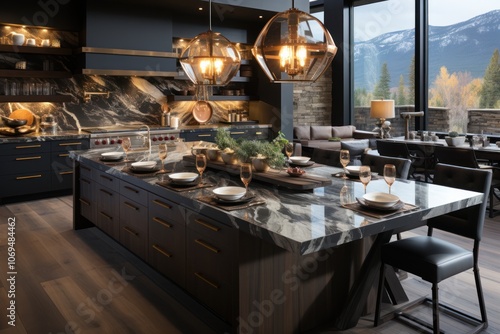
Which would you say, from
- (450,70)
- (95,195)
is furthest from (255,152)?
(450,70)

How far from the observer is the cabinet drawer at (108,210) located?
4.05 m

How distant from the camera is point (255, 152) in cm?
340

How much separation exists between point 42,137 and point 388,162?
455cm

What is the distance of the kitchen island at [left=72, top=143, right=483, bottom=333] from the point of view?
2.30 m

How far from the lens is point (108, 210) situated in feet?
13.9

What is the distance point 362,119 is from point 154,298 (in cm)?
786

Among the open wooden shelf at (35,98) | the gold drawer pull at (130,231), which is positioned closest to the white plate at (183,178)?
the gold drawer pull at (130,231)

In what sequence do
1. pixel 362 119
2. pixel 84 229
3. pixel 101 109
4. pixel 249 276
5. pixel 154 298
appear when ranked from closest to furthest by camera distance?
pixel 249 276
pixel 154 298
pixel 84 229
pixel 101 109
pixel 362 119

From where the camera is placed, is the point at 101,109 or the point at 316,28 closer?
the point at 316,28

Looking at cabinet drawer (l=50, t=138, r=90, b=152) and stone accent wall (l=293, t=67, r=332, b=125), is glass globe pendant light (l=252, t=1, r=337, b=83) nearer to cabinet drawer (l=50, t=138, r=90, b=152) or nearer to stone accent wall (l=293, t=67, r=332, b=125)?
cabinet drawer (l=50, t=138, r=90, b=152)

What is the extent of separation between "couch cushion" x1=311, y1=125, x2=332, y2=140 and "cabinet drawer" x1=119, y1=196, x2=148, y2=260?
6270 mm

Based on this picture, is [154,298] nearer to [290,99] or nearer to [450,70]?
[290,99]

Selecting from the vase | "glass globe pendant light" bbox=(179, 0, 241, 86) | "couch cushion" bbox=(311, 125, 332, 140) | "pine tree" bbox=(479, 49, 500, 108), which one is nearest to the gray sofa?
"couch cushion" bbox=(311, 125, 332, 140)

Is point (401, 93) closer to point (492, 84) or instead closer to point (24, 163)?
point (492, 84)
